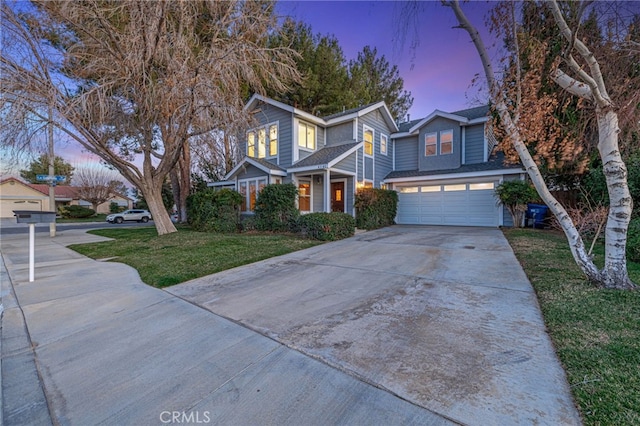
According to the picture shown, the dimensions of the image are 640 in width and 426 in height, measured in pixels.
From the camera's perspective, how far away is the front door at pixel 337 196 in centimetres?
1455

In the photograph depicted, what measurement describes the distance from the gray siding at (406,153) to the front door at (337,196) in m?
4.70

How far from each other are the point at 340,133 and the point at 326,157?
279 cm

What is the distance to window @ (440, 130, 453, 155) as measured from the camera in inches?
583

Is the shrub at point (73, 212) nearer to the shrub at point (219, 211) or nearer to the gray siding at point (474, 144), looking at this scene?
the shrub at point (219, 211)

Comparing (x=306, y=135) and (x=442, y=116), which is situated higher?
(x=442, y=116)

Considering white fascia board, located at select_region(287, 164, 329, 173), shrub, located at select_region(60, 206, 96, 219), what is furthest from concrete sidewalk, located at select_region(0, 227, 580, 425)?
shrub, located at select_region(60, 206, 96, 219)

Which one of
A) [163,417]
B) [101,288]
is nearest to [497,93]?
[163,417]

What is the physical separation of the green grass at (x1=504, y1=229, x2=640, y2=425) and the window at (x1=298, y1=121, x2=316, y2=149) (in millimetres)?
10743

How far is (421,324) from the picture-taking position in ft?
10.8

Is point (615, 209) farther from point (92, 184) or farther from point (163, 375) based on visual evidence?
point (92, 184)

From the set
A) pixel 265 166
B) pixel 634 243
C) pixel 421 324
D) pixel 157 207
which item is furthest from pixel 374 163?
pixel 421 324

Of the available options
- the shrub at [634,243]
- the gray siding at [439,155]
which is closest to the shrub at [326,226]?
the gray siding at [439,155]

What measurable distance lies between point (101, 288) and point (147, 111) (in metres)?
7.10

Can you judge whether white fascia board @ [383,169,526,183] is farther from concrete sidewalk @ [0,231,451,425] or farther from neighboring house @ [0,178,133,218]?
neighboring house @ [0,178,133,218]
